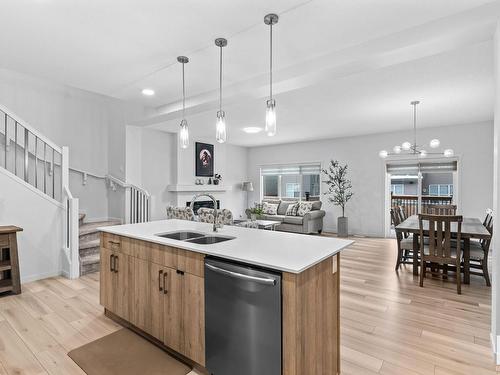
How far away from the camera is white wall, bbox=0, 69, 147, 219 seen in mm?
4961

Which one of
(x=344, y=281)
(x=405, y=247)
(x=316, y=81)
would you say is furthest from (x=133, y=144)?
(x=405, y=247)

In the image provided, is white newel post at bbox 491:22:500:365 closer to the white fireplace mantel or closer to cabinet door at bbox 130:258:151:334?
cabinet door at bbox 130:258:151:334

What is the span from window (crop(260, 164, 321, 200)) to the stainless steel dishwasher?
6775mm

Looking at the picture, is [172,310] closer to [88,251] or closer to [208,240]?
[208,240]

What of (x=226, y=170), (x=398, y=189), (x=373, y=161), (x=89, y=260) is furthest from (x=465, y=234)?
(x=226, y=170)

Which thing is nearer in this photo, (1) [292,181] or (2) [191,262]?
(2) [191,262]

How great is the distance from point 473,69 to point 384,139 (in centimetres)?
377

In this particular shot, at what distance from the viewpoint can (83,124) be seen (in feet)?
18.6

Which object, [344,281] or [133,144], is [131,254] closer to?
[344,281]

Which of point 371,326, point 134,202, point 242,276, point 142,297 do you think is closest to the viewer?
point 242,276

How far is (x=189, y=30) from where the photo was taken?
8.46 feet

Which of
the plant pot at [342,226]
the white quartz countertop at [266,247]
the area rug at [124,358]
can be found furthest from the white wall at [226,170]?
the area rug at [124,358]

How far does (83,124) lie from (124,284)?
14.5 feet

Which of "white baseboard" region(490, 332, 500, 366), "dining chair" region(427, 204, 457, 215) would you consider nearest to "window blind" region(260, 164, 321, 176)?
"dining chair" region(427, 204, 457, 215)
